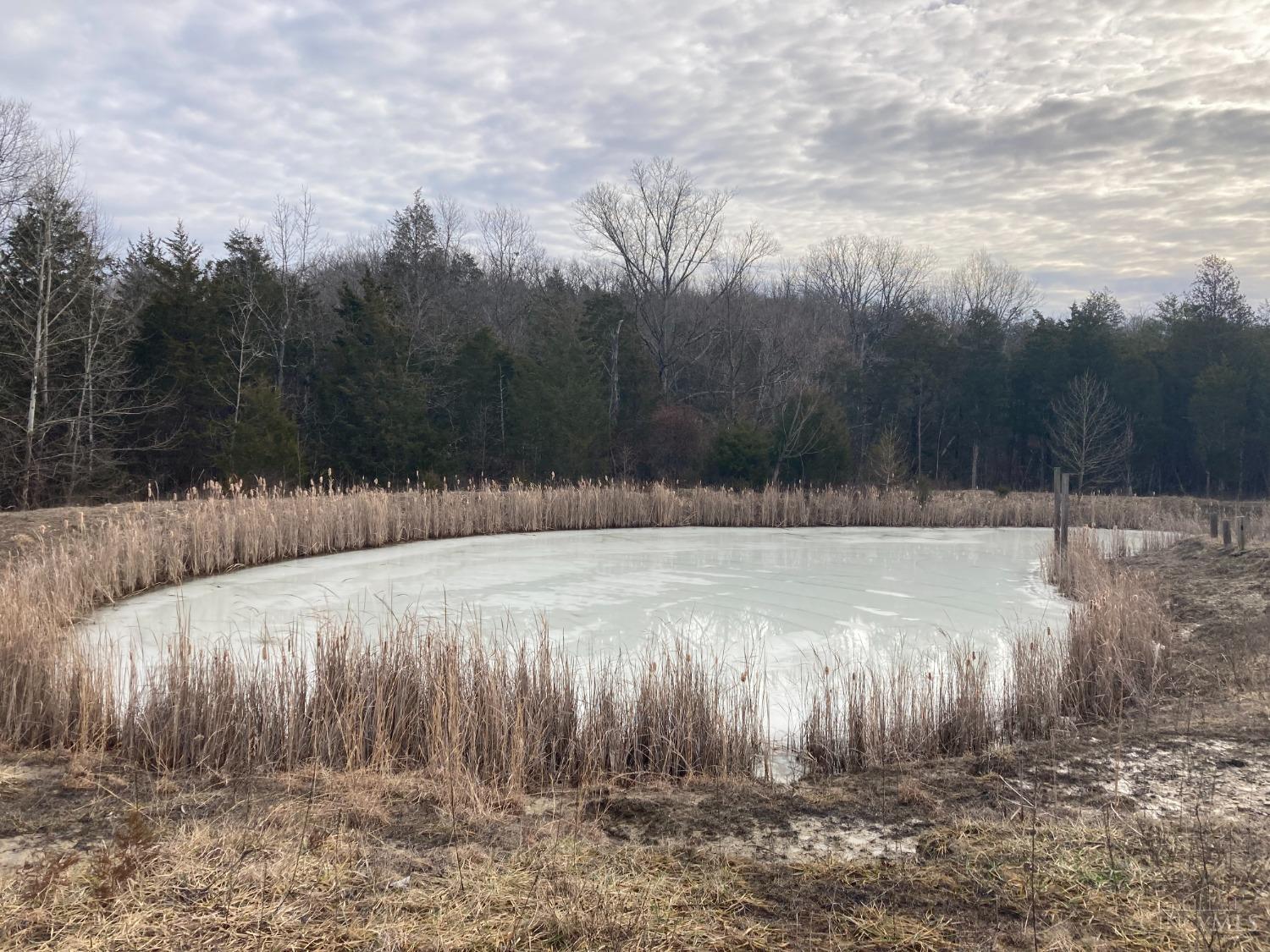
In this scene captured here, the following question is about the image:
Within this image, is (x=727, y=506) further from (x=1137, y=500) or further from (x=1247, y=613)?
(x=1137, y=500)

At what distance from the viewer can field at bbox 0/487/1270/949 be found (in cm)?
238

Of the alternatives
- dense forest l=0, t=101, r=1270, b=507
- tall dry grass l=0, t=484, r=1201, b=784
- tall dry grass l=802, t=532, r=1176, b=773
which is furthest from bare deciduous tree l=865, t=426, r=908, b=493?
tall dry grass l=0, t=484, r=1201, b=784

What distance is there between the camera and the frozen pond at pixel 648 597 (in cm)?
643

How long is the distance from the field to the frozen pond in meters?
0.58

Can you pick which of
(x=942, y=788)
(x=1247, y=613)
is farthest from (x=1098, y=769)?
(x=1247, y=613)

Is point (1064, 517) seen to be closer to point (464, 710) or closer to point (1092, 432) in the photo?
point (464, 710)

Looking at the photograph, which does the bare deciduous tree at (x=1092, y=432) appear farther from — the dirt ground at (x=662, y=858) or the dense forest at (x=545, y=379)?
the dirt ground at (x=662, y=858)

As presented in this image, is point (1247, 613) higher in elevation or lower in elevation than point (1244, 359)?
lower

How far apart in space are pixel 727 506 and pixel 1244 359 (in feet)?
61.0

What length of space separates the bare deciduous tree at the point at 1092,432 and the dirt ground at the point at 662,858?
895 inches

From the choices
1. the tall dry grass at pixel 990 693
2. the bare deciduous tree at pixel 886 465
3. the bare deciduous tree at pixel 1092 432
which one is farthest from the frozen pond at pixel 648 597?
the bare deciduous tree at pixel 1092 432

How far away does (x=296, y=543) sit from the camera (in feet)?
34.9

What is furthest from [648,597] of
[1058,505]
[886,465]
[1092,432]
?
[1092,432]

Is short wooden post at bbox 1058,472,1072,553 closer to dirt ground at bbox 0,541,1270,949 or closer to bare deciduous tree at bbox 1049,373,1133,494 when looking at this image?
dirt ground at bbox 0,541,1270,949
